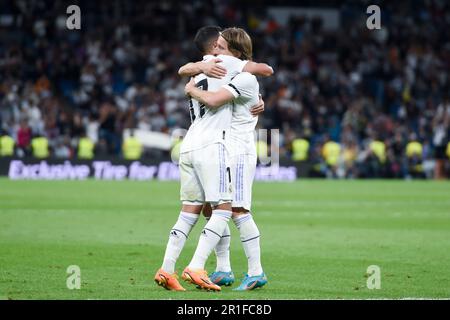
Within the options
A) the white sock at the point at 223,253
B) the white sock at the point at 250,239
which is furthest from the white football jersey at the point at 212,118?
the white sock at the point at 223,253

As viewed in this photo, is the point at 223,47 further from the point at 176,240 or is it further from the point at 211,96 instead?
the point at 176,240

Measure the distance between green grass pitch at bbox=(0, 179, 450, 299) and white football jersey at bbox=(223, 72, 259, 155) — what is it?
1425 millimetres

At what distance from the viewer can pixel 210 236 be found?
1010cm

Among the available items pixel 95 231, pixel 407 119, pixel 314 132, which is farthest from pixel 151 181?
pixel 95 231

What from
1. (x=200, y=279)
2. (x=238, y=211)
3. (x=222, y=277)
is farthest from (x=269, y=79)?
(x=200, y=279)

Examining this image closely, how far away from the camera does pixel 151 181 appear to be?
3262 centimetres

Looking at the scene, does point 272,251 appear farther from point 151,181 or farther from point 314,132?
point 314,132

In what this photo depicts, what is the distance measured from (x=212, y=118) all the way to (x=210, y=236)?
1137 millimetres

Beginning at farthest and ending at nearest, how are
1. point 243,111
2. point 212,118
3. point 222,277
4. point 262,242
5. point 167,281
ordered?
point 262,242 → point 222,277 → point 243,111 → point 212,118 → point 167,281

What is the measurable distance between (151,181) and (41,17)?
38.2 feet

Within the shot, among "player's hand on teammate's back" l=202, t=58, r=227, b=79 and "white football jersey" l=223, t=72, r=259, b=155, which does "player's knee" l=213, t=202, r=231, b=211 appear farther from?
"player's hand on teammate's back" l=202, t=58, r=227, b=79

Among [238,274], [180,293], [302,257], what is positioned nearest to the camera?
[180,293]

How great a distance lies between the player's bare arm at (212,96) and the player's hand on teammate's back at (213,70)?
0.51ft

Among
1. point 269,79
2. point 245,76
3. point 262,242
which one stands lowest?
point 262,242
